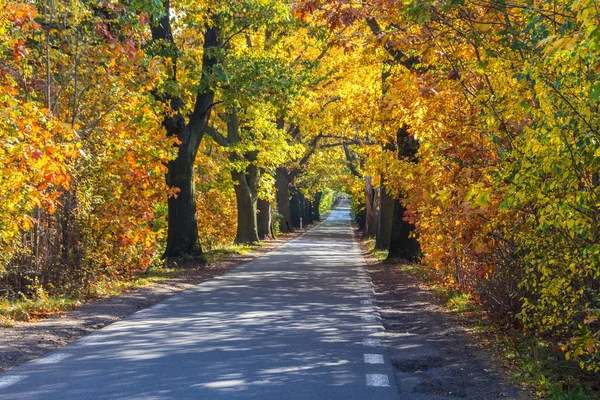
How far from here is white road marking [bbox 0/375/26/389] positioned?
6698 millimetres

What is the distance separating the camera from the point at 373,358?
8445mm

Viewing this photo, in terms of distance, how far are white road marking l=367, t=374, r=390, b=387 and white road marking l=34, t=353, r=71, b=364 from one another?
10.7 ft

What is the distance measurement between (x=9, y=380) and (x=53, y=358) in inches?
43.4

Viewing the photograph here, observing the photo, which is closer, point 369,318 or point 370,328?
point 370,328

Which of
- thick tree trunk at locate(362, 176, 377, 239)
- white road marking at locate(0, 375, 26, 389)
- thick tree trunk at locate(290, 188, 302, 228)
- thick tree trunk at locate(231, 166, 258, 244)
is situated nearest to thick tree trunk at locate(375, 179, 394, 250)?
thick tree trunk at locate(231, 166, 258, 244)

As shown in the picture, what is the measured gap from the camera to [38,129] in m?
9.75

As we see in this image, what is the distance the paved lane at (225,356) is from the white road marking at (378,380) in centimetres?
1

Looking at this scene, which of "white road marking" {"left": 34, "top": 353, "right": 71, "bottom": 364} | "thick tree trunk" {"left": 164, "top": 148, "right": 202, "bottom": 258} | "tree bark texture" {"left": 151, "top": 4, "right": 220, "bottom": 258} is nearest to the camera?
"white road marking" {"left": 34, "top": 353, "right": 71, "bottom": 364}

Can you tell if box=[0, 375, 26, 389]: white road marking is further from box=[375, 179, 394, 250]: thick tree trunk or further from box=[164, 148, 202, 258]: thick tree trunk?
box=[375, 179, 394, 250]: thick tree trunk

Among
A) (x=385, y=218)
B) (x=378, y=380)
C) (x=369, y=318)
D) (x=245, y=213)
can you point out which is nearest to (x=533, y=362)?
(x=378, y=380)

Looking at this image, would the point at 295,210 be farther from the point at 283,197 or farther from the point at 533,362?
the point at 533,362

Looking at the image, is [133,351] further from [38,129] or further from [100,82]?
[100,82]

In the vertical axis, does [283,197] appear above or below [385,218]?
above

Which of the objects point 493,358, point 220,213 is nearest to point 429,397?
point 493,358
